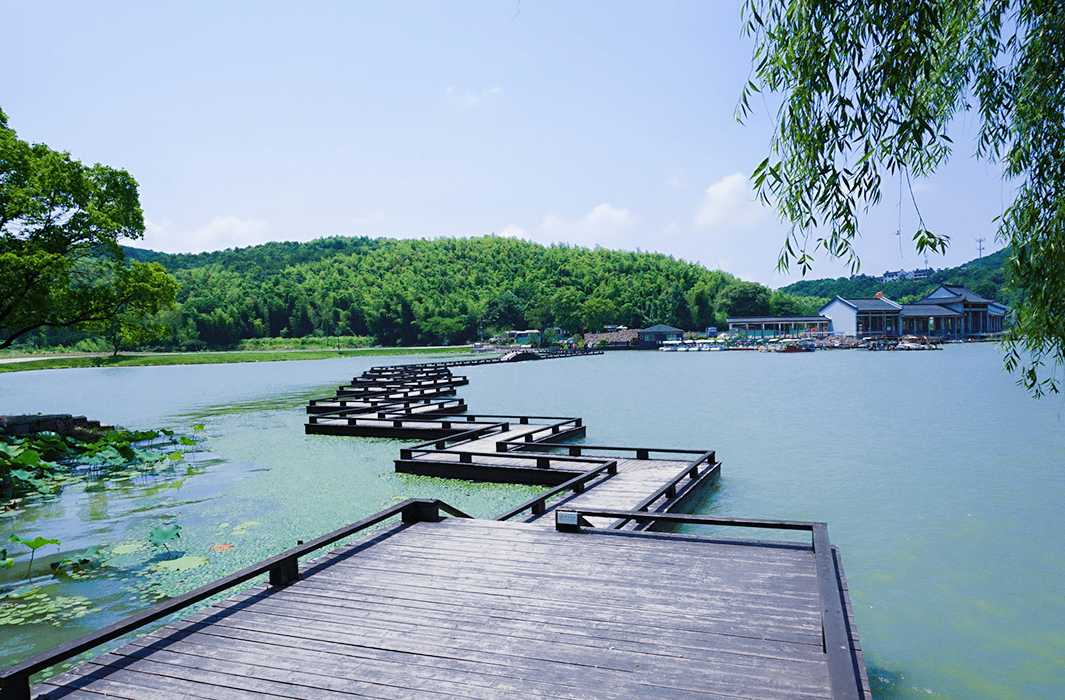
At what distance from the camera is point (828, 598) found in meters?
3.28

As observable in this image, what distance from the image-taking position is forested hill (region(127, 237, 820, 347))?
284ft

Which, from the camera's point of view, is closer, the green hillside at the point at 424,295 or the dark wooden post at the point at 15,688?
the dark wooden post at the point at 15,688

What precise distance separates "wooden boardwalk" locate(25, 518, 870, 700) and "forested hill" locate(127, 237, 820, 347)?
83.8 meters

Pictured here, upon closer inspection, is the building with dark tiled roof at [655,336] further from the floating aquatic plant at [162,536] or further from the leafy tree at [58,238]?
the floating aquatic plant at [162,536]

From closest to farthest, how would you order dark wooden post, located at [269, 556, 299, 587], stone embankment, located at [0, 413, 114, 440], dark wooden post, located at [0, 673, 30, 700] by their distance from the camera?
1. dark wooden post, located at [0, 673, 30, 700]
2. dark wooden post, located at [269, 556, 299, 587]
3. stone embankment, located at [0, 413, 114, 440]

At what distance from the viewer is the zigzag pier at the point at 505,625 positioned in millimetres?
2746

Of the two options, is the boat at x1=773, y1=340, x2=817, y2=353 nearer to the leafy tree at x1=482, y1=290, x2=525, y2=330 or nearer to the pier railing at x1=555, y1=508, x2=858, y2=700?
the leafy tree at x1=482, y1=290, x2=525, y2=330

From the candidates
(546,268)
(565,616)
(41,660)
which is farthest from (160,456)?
(546,268)

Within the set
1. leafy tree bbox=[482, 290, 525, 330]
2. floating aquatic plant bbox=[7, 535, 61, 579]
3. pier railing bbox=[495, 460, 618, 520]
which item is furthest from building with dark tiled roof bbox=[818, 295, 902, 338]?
floating aquatic plant bbox=[7, 535, 61, 579]

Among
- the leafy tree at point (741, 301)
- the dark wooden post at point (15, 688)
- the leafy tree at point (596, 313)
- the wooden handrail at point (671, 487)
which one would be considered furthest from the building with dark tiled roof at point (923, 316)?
the dark wooden post at point (15, 688)

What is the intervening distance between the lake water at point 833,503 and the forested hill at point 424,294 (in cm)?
6749

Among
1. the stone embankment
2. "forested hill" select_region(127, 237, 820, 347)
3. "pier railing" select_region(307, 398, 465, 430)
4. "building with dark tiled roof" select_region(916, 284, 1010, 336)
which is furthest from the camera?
"forested hill" select_region(127, 237, 820, 347)

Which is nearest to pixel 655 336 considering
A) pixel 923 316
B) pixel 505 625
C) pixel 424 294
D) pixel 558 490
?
pixel 923 316

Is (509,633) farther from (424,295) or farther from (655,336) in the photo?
(424,295)
